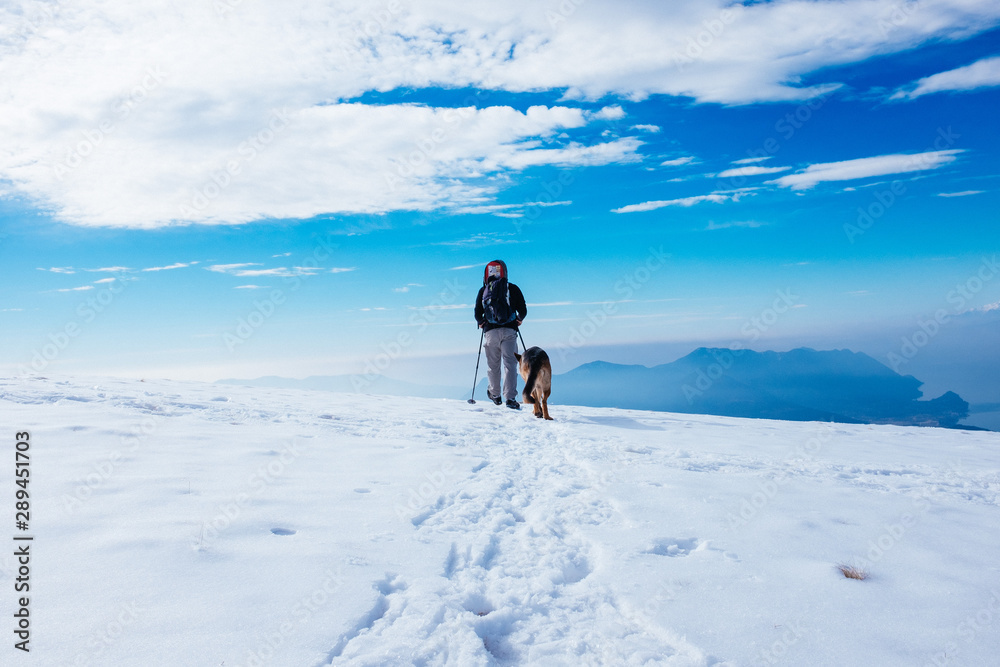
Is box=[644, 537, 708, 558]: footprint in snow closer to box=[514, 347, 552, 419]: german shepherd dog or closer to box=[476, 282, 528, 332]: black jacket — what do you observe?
box=[514, 347, 552, 419]: german shepherd dog

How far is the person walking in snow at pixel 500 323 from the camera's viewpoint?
1181 centimetres

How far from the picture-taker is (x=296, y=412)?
8727mm

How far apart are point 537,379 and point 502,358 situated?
172 cm

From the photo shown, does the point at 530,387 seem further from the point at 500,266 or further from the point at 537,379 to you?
the point at 500,266

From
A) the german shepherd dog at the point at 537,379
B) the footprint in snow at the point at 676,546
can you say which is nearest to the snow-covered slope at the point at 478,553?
the footprint in snow at the point at 676,546

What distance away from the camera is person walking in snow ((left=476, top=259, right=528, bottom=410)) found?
11.8m

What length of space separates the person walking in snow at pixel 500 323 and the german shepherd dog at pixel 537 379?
0.85 metres

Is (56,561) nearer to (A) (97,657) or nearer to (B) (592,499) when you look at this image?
(A) (97,657)

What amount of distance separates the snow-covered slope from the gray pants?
5.03 metres

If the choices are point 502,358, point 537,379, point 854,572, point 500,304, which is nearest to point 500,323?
point 500,304

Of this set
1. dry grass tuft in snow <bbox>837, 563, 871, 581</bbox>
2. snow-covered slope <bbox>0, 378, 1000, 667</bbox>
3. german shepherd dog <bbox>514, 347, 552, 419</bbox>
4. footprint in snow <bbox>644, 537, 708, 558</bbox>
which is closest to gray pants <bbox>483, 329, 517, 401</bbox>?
german shepherd dog <bbox>514, 347, 552, 419</bbox>

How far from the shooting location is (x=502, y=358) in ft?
39.7

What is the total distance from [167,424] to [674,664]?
6733 millimetres

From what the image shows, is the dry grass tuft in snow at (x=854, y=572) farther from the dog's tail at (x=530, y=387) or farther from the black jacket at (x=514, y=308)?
the black jacket at (x=514, y=308)
